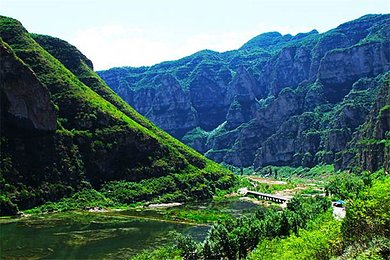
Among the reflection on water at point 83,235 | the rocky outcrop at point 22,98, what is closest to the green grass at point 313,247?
the reflection on water at point 83,235

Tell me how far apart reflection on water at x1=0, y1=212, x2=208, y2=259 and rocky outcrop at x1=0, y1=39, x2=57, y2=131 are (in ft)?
157

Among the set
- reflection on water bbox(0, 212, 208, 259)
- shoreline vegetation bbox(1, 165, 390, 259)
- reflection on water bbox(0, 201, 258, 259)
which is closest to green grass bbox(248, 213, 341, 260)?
shoreline vegetation bbox(1, 165, 390, 259)

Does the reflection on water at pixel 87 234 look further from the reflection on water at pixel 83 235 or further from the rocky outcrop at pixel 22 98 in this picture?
the rocky outcrop at pixel 22 98

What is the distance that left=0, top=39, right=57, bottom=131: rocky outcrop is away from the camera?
189 m

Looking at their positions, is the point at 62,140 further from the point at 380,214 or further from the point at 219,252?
the point at 380,214

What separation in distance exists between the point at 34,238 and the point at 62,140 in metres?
79.5

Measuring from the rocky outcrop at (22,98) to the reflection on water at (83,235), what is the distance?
47801 mm

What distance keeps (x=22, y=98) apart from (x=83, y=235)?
86824 mm

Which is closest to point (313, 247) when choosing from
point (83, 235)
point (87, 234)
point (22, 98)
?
point (83, 235)

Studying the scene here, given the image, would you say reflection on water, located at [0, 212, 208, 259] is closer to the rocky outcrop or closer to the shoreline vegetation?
the shoreline vegetation

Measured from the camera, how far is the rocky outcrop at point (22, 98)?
→ 620 feet

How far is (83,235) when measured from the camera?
130 m

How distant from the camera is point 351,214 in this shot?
230ft

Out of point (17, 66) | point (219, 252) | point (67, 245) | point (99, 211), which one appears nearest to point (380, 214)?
point (219, 252)
